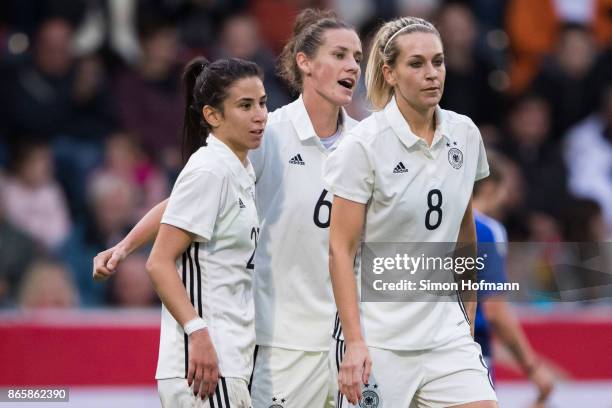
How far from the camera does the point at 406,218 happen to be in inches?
191

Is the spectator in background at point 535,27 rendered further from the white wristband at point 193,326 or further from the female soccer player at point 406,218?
the white wristband at point 193,326

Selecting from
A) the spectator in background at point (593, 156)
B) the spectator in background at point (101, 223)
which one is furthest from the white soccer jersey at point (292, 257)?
the spectator in background at point (593, 156)

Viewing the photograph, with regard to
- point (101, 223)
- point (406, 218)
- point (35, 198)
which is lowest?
point (406, 218)

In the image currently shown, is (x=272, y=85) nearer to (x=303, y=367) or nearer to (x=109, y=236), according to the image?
(x=109, y=236)

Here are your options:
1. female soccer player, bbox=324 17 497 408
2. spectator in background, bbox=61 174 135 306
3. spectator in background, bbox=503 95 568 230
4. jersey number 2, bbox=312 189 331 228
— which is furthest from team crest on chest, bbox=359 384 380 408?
spectator in background, bbox=503 95 568 230

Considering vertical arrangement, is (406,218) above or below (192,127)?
below

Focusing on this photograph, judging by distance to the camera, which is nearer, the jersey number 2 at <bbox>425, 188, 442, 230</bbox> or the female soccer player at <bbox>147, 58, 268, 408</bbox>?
the female soccer player at <bbox>147, 58, 268, 408</bbox>

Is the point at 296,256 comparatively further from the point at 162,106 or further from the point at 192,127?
the point at 162,106

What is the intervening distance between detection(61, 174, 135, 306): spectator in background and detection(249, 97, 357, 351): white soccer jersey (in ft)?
13.8

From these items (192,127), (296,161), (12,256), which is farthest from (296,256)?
(12,256)

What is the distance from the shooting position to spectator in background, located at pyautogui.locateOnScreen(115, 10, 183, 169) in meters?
10.2

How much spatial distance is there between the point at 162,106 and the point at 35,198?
1.34 meters

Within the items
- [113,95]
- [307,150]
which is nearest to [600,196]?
[113,95]

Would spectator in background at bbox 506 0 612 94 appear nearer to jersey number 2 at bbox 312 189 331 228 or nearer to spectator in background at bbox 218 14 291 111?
spectator in background at bbox 218 14 291 111
